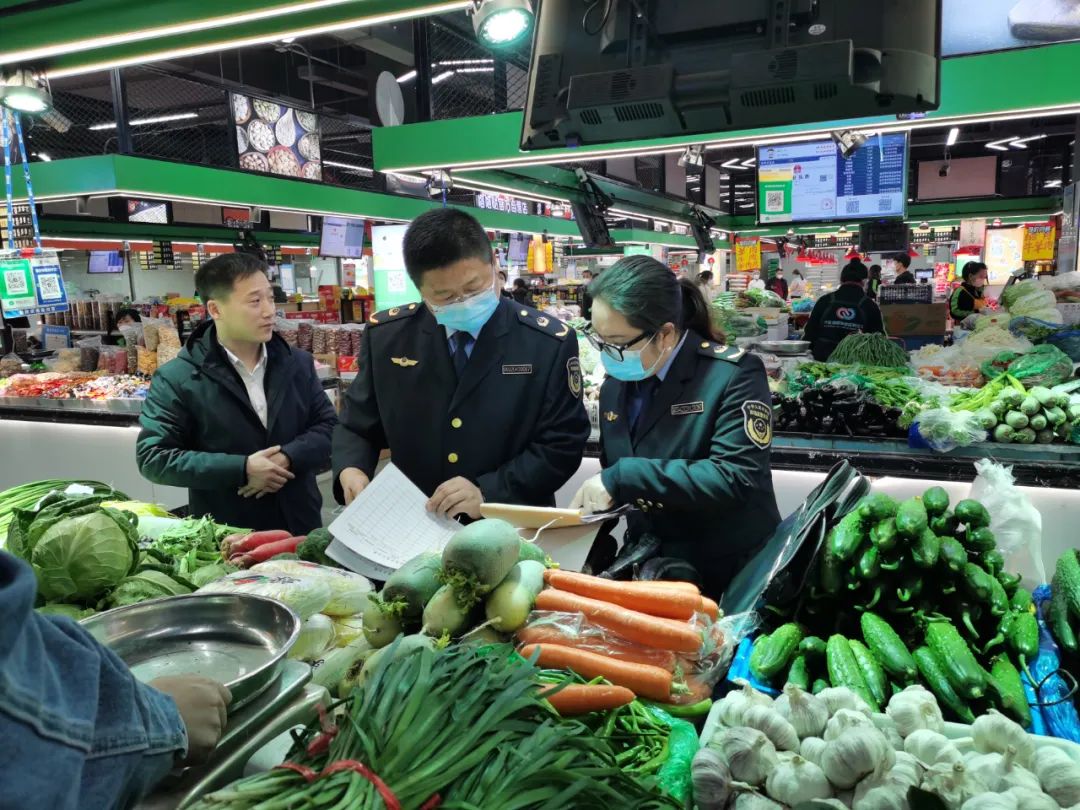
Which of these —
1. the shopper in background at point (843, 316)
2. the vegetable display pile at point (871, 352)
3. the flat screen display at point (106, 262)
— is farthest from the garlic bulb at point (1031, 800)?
the flat screen display at point (106, 262)

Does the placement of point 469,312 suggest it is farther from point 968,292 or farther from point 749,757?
point 968,292

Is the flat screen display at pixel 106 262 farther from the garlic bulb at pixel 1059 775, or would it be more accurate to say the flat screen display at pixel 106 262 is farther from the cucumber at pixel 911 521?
the garlic bulb at pixel 1059 775

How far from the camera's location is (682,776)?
1346 millimetres

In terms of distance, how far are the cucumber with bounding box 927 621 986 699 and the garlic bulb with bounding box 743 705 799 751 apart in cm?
44

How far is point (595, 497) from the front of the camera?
8.11ft

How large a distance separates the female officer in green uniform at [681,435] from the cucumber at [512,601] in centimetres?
78

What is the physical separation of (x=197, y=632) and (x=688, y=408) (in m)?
1.64

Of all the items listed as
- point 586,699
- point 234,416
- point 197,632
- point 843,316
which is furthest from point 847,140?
point 197,632

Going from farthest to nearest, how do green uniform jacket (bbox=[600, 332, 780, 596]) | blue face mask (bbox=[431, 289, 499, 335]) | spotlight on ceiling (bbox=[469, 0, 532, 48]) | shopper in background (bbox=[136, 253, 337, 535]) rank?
1. shopper in background (bbox=[136, 253, 337, 535])
2. spotlight on ceiling (bbox=[469, 0, 532, 48])
3. blue face mask (bbox=[431, 289, 499, 335])
4. green uniform jacket (bbox=[600, 332, 780, 596])

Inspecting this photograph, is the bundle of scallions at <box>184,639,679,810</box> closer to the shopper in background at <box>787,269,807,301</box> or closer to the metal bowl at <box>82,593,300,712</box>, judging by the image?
the metal bowl at <box>82,593,300,712</box>

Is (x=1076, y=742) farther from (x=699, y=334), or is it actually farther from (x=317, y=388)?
(x=317, y=388)

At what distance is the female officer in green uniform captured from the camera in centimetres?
238

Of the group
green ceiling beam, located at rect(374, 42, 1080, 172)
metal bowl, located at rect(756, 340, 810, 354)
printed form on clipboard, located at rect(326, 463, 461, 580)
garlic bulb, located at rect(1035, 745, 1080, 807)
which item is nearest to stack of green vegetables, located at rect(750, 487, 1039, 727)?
garlic bulb, located at rect(1035, 745, 1080, 807)

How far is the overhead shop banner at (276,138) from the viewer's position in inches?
307
